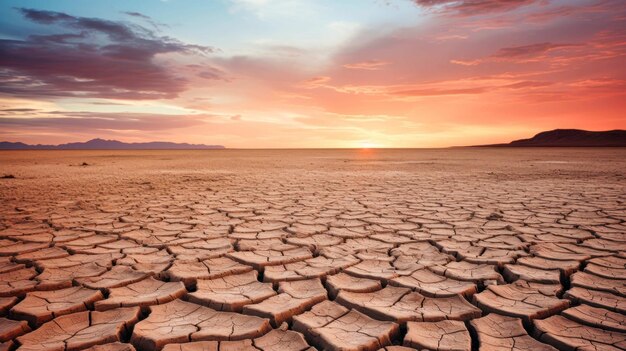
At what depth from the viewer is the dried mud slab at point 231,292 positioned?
66.0 inches

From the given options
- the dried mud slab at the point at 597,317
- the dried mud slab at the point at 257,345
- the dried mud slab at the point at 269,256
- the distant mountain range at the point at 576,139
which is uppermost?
the distant mountain range at the point at 576,139

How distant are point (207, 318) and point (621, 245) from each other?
2.74 meters

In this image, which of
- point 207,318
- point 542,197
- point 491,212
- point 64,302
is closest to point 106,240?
point 64,302

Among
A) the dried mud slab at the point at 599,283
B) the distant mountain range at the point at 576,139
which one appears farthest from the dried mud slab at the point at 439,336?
the distant mountain range at the point at 576,139

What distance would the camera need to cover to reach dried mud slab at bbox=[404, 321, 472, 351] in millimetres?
1335

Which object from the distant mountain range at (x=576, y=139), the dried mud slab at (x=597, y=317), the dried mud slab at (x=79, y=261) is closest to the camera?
the dried mud slab at (x=597, y=317)

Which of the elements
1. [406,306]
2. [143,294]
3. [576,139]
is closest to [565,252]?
[406,306]

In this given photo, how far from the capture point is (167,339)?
138 centimetres

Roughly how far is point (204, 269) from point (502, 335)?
1498mm

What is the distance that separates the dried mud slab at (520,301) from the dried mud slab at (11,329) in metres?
1.85

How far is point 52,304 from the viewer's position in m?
1.70

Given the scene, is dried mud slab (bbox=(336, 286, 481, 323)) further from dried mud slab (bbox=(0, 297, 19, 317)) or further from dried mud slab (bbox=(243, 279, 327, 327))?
dried mud slab (bbox=(0, 297, 19, 317))

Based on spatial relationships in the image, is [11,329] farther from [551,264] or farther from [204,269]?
[551,264]

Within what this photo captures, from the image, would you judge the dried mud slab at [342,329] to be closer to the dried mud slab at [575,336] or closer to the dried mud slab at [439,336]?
the dried mud slab at [439,336]
